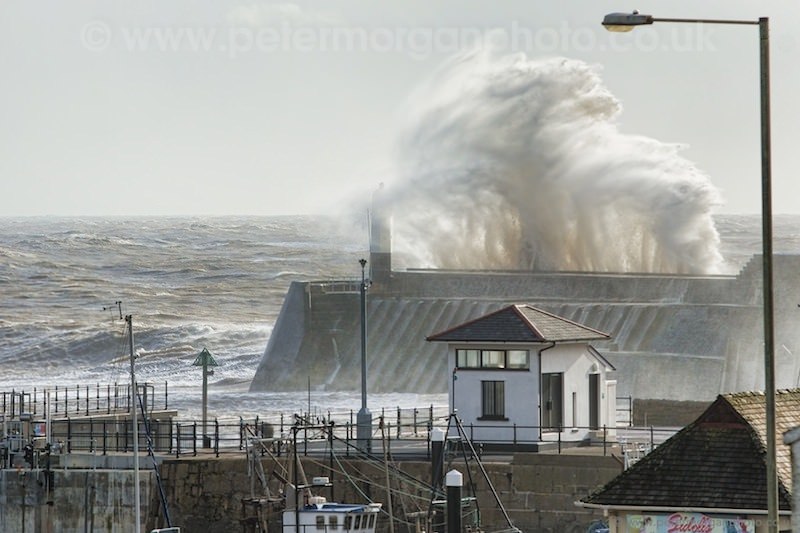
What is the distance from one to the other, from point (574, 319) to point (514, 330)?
29915 millimetres

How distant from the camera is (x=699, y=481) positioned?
20859mm

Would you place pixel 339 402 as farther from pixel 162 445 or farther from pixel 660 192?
pixel 162 445

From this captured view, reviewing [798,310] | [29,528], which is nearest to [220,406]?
[798,310]

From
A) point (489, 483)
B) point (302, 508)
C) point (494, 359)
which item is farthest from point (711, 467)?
point (494, 359)

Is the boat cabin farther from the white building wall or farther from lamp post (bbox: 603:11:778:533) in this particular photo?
lamp post (bbox: 603:11:778:533)

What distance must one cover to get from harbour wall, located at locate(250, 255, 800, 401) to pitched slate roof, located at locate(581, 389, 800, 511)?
35.4 metres

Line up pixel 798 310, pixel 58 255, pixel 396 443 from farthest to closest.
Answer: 1. pixel 58 255
2. pixel 798 310
3. pixel 396 443

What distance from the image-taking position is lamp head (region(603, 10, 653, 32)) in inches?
627

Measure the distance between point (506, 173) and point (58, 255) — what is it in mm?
81181

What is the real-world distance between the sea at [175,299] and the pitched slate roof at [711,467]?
36.6 metres

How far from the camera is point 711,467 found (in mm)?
20938

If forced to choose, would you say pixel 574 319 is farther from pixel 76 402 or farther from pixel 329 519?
pixel 329 519

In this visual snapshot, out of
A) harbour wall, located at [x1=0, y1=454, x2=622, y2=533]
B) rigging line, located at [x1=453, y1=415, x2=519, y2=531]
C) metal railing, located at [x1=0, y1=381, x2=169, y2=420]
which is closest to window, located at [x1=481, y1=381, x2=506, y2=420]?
harbour wall, located at [x1=0, y1=454, x2=622, y2=533]

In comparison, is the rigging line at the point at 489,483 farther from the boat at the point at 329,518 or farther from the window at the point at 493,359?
the window at the point at 493,359
